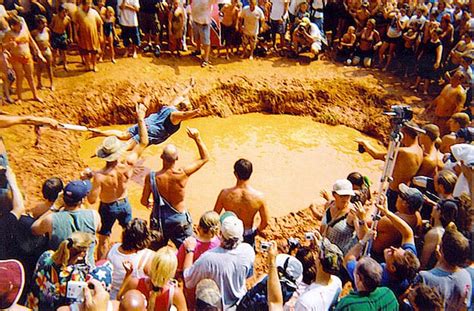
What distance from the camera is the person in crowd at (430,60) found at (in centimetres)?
1057

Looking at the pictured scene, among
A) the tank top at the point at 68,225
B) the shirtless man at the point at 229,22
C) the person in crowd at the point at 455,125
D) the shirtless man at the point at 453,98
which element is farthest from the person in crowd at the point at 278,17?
the tank top at the point at 68,225

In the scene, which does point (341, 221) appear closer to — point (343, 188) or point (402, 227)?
point (343, 188)

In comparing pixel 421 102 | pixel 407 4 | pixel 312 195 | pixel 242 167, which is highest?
pixel 407 4

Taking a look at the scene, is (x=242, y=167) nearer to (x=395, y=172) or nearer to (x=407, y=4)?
(x=395, y=172)

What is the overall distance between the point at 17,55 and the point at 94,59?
185 centimetres

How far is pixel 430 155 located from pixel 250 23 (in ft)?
20.3

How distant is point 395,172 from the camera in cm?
645

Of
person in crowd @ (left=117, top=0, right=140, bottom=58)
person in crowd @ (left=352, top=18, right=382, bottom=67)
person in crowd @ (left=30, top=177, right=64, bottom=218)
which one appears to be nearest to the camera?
person in crowd @ (left=30, top=177, right=64, bottom=218)

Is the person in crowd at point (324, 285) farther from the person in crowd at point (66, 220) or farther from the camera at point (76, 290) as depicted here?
the person in crowd at point (66, 220)

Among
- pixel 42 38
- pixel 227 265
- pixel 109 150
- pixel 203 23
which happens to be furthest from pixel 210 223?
pixel 203 23

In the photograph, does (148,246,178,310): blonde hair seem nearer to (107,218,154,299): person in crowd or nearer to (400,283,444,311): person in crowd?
(107,218,154,299): person in crowd

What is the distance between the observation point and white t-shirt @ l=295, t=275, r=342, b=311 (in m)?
3.64

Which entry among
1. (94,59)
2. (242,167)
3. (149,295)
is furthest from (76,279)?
(94,59)

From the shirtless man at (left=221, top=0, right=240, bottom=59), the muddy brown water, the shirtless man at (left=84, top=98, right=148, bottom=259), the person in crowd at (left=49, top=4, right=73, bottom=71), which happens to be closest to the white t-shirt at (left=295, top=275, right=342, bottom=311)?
the shirtless man at (left=84, top=98, right=148, bottom=259)
